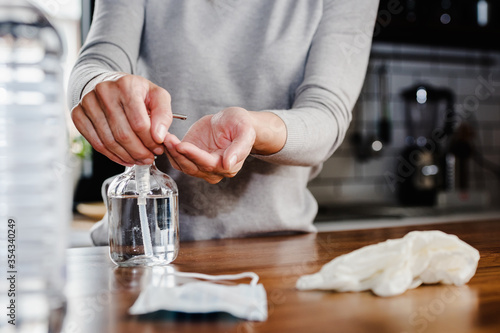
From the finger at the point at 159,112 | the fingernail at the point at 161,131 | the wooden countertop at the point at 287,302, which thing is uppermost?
the finger at the point at 159,112

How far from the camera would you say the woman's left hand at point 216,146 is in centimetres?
64

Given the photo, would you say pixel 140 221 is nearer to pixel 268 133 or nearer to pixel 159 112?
pixel 159 112

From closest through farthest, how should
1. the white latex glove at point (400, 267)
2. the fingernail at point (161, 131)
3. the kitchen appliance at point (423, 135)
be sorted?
1. the white latex glove at point (400, 267)
2. the fingernail at point (161, 131)
3. the kitchen appliance at point (423, 135)

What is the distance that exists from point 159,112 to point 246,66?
0.43 metres

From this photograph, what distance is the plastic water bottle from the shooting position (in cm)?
48

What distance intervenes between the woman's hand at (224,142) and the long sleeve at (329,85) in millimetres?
47

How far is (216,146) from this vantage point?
2.47 feet

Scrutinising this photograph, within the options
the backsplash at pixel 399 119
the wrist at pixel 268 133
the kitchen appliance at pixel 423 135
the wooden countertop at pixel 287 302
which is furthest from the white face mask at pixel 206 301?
the kitchen appliance at pixel 423 135

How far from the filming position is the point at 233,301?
0.43 m

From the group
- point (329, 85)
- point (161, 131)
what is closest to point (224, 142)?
point (161, 131)

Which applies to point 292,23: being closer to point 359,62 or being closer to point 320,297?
point 359,62

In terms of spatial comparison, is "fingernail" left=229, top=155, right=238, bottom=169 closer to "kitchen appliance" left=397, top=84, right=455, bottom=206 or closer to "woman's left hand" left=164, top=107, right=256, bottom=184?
"woman's left hand" left=164, top=107, right=256, bottom=184

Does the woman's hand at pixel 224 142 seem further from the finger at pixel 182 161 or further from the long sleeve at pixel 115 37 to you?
the long sleeve at pixel 115 37

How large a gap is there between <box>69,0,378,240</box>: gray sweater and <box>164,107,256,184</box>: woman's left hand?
26cm
